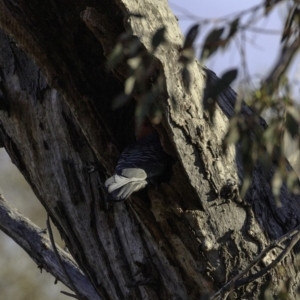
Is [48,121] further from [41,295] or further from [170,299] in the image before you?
[41,295]

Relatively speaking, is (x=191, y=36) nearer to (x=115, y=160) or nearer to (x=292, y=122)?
(x=292, y=122)

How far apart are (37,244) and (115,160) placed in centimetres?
94

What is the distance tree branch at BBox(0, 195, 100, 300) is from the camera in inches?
122

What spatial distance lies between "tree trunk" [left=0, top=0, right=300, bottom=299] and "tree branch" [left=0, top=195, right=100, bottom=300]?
0.39 m

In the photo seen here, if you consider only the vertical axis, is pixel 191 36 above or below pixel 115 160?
above

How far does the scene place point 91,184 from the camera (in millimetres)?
2662

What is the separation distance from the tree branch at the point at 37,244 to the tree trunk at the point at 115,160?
394 mm

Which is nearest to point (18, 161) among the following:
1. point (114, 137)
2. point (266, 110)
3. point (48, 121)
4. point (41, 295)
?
point (48, 121)

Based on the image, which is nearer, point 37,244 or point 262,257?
point 262,257

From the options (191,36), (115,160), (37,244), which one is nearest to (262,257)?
(115,160)

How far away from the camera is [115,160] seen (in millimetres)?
2428

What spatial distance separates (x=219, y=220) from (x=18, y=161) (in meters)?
0.86

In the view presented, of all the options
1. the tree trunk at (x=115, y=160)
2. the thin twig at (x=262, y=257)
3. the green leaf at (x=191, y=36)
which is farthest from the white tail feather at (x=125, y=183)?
the green leaf at (x=191, y=36)

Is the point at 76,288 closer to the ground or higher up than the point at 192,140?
closer to the ground
